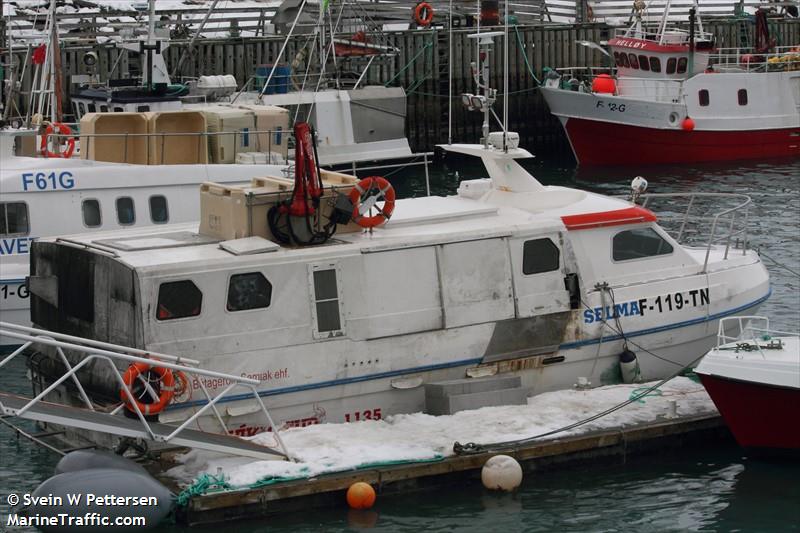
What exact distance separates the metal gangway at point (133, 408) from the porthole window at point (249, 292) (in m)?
0.80

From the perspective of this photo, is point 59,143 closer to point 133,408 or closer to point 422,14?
point 133,408

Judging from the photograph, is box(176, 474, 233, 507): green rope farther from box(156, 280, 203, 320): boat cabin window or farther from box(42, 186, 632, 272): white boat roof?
box(42, 186, 632, 272): white boat roof

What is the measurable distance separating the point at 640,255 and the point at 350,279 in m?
3.73

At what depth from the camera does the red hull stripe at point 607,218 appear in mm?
15773

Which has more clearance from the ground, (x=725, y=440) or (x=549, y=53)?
(x=549, y=53)

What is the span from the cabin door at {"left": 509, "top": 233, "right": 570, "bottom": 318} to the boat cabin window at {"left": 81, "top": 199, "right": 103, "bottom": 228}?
8306 mm

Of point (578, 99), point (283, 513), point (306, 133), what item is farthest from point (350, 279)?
point (578, 99)

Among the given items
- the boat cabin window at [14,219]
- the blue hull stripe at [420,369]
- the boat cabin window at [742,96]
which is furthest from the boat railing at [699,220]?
the boat cabin window at [14,219]

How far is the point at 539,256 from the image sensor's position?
15.5 m

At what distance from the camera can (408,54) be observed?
4269 cm

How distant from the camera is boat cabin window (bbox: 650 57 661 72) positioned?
42.0m

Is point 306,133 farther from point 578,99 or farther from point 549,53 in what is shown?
point 549,53

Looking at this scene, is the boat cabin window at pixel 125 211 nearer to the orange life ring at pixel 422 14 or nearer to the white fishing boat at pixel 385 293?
the white fishing boat at pixel 385 293

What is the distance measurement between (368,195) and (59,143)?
10.5m
